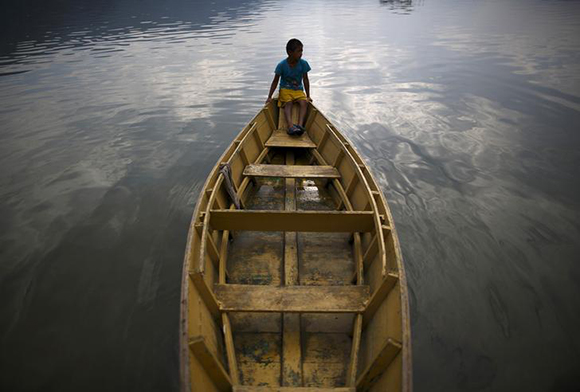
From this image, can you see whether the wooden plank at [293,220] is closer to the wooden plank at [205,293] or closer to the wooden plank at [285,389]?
the wooden plank at [205,293]

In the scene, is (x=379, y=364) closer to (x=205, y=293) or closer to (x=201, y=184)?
(x=205, y=293)

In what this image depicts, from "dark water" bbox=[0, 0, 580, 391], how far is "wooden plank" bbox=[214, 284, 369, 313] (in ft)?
4.40

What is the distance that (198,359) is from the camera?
7.44ft

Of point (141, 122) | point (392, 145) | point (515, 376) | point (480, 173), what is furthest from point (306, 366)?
point (141, 122)

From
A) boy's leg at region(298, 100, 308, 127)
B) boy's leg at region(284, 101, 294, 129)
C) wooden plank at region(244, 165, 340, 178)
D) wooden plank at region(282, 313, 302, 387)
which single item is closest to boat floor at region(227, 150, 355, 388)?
wooden plank at region(282, 313, 302, 387)

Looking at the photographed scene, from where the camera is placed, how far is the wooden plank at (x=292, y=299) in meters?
2.94

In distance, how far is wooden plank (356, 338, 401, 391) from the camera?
2.26 meters

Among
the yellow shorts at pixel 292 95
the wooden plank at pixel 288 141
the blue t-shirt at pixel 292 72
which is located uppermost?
the blue t-shirt at pixel 292 72

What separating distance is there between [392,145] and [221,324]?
289 inches

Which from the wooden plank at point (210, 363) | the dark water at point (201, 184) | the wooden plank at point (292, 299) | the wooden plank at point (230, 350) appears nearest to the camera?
the wooden plank at point (210, 363)

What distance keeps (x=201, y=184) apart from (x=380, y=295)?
18.0ft

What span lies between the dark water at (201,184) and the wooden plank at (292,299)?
134 centimetres

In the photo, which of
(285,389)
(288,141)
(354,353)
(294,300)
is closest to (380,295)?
(354,353)

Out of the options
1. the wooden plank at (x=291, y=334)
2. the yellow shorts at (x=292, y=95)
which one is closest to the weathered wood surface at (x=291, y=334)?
the wooden plank at (x=291, y=334)
